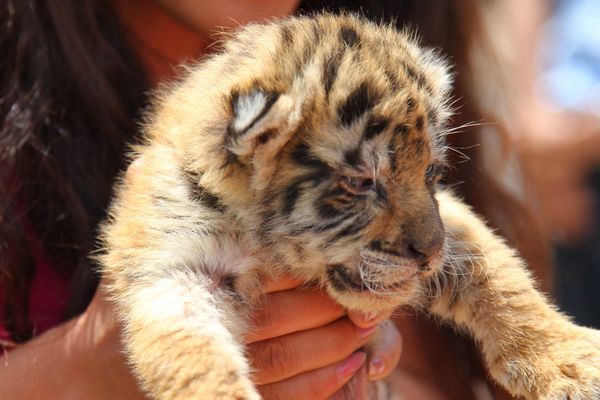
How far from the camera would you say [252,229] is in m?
1.95

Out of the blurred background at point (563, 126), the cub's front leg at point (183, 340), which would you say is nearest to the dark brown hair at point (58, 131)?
the cub's front leg at point (183, 340)

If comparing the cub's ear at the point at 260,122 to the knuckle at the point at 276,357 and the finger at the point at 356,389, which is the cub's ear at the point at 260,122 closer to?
the knuckle at the point at 276,357

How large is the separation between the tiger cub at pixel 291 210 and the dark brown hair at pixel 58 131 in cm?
51

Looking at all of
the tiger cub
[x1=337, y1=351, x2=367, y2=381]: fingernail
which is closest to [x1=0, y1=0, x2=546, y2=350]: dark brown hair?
the tiger cub

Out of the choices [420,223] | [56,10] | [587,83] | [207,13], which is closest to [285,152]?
[420,223]

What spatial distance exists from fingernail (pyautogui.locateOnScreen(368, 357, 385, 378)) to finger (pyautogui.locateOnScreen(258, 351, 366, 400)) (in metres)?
0.05

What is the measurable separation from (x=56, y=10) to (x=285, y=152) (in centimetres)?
128

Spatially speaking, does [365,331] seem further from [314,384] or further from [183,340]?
[183,340]

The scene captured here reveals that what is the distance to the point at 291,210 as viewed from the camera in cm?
190

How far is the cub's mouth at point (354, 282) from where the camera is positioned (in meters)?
1.91

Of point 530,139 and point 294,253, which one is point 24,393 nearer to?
point 294,253

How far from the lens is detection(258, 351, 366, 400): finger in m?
2.19

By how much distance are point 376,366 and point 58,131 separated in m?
1.43

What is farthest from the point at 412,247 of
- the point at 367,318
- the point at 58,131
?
the point at 58,131
